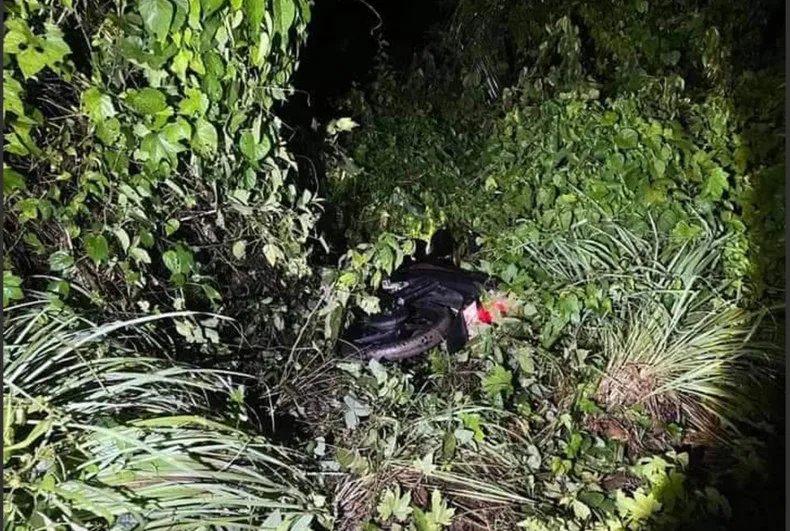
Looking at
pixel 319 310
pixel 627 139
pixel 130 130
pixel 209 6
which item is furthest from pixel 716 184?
pixel 130 130

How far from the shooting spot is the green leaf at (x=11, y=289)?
4.09 ft

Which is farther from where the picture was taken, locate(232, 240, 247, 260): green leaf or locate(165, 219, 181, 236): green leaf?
locate(232, 240, 247, 260): green leaf

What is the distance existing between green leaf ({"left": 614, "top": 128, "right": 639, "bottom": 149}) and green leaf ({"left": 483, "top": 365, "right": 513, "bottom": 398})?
→ 974 millimetres

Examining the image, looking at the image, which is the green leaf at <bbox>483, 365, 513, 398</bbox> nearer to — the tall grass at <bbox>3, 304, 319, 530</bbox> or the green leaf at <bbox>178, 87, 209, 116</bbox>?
the tall grass at <bbox>3, 304, 319, 530</bbox>

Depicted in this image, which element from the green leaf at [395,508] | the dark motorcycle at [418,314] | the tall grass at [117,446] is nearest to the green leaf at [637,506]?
the green leaf at [395,508]

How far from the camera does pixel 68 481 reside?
1.16m

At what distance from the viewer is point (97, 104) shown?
1448 mm

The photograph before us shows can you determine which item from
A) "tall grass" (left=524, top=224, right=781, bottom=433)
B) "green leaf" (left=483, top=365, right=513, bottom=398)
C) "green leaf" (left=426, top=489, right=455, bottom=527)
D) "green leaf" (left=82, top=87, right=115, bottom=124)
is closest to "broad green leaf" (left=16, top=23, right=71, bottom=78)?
"green leaf" (left=82, top=87, right=115, bottom=124)

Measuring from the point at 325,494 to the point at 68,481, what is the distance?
1.91ft

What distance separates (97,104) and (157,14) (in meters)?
0.23

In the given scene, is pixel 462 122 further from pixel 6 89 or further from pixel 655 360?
pixel 6 89

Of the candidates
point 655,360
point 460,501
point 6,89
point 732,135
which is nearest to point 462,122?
point 732,135

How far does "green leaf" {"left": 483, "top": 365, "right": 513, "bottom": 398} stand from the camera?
1954mm

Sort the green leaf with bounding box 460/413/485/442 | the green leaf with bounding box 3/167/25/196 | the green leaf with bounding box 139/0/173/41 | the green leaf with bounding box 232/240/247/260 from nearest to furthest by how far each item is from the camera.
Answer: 1. the green leaf with bounding box 3/167/25/196
2. the green leaf with bounding box 139/0/173/41
3. the green leaf with bounding box 460/413/485/442
4. the green leaf with bounding box 232/240/247/260
